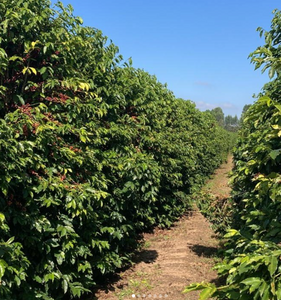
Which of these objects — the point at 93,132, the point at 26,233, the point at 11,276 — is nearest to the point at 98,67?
the point at 93,132

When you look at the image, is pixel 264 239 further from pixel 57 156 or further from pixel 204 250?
pixel 204 250

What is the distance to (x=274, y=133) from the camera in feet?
7.27

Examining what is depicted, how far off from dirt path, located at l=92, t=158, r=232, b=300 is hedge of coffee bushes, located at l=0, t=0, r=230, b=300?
481 millimetres

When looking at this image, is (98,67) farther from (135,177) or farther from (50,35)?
(135,177)

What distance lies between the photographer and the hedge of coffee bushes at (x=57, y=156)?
10.7 feet

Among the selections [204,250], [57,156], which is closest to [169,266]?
[204,250]

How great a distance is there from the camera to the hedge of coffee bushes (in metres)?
3.28

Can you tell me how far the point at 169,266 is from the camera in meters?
6.10

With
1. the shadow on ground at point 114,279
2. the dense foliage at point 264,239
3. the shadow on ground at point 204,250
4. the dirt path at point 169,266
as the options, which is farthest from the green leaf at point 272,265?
the shadow on ground at point 204,250

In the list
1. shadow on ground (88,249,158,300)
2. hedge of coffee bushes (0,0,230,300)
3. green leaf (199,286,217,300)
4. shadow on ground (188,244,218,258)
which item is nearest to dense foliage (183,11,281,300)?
green leaf (199,286,217,300)

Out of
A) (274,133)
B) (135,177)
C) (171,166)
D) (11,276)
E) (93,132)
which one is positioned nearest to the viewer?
(274,133)

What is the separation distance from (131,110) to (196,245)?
11.9 feet

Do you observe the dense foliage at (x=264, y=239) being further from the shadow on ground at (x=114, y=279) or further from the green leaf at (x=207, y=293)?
the shadow on ground at (x=114, y=279)

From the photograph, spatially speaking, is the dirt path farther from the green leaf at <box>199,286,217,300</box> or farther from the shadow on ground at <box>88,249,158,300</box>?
the green leaf at <box>199,286,217,300</box>
